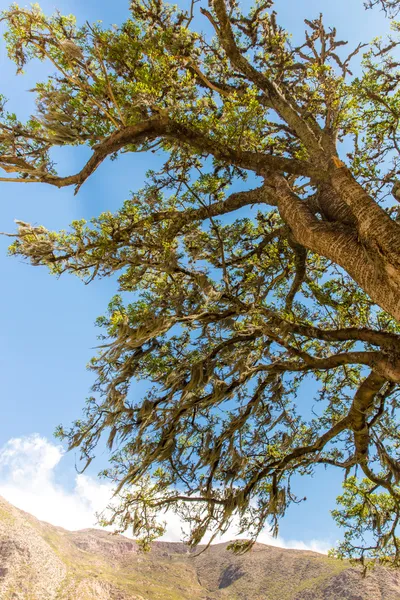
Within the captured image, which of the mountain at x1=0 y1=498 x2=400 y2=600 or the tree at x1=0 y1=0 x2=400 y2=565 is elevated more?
the tree at x1=0 y1=0 x2=400 y2=565

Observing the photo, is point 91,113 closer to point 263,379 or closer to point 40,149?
point 40,149

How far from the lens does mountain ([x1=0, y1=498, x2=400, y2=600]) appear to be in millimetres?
72375

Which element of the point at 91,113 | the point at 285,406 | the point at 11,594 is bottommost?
the point at 11,594

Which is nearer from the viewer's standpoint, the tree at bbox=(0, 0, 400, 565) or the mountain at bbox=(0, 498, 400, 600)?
the tree at bbox=(0, 0, 400, 565)

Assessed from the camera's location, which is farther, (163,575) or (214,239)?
(163,575)

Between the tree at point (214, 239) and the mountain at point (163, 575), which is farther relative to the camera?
the mountain at point (163, 575)

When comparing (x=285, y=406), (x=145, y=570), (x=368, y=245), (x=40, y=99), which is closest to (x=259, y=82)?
(x=40, y=99)

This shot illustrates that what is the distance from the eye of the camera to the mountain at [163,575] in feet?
237

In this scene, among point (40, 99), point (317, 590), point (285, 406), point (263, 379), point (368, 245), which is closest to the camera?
point (368, 245)

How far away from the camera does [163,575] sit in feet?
374

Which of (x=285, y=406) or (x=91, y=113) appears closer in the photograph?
(x=91, y=113)

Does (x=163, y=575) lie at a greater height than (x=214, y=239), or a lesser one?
lesser

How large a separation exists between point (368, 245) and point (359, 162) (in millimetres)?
3866

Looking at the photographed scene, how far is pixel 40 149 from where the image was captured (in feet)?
21.7
